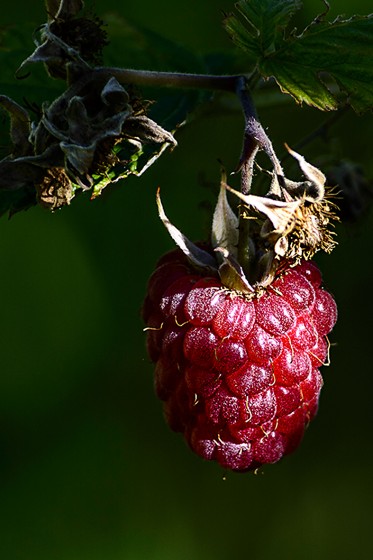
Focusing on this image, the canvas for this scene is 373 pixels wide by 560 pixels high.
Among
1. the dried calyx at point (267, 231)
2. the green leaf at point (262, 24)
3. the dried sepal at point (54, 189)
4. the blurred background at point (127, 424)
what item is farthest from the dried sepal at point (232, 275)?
the blurred background at point (127, 424)

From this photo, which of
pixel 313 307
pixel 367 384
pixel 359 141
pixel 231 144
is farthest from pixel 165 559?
pixel 313 307

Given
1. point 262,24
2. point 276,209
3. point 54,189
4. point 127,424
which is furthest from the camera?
point 127,424

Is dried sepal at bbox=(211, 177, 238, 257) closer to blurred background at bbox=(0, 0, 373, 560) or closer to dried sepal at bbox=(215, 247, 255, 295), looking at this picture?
dried sepal at bbox=(215, 247, 255, 295)

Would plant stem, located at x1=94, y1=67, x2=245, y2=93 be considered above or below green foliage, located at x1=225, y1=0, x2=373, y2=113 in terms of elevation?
above

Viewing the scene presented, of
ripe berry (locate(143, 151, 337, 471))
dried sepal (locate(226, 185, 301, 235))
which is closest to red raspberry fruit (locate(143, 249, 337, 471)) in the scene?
ripe berry (locate(143, 151, 337, 471))

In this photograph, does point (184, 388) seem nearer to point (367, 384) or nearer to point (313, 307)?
point (313, 307)

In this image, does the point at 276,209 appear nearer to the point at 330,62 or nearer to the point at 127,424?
the point at 330,62

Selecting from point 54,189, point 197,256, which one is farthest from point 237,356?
point 54,189
